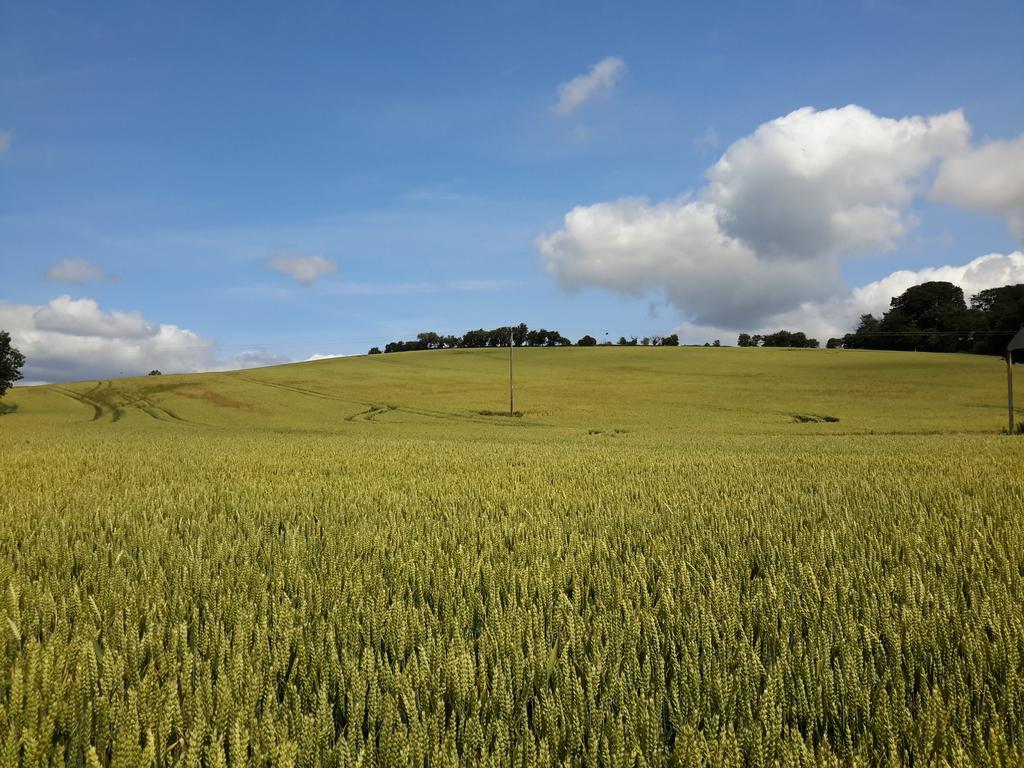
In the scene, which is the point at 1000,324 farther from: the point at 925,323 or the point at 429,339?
the point at 429,339

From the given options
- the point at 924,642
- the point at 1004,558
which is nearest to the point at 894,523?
the point at 1004,558

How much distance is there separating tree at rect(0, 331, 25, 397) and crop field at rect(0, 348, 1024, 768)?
60240mm

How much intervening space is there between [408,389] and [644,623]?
55294 mm

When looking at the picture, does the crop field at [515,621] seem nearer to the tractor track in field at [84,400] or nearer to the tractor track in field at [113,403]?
the tractor track in field at [113,403]

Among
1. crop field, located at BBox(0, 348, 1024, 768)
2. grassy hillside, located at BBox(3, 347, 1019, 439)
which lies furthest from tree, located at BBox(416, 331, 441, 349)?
crop field, located at BBox(0, 348, 1024, 768)

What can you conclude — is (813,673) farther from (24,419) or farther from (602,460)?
(24,419)

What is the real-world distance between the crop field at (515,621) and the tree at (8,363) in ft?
198

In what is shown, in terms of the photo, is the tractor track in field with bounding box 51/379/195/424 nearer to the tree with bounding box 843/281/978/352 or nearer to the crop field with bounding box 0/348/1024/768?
the crop field with bounding box 0/348/1024/768

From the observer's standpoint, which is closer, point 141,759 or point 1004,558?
point 141,759

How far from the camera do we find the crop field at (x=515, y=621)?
2275 millimetres

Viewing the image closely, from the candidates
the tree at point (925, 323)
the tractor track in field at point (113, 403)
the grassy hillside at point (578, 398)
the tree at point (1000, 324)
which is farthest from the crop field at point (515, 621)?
the tree at point (925, 323)

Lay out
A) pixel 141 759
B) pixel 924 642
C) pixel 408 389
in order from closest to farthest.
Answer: pixel 141 759
pixel 924 642
pixel 408 389

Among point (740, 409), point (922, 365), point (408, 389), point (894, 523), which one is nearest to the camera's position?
point (894, 523)

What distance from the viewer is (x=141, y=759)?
2.03 meters
